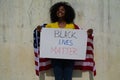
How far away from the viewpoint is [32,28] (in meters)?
5.29

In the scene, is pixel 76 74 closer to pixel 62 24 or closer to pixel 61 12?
pixel 62 24

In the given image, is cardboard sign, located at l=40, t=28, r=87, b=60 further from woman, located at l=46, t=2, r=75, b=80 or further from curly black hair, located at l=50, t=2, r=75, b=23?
curly black hair, located at l=50, t=2, r=75, b=23

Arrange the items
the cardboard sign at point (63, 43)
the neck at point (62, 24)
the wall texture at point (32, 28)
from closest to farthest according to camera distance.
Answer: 1. the cardboard sign at point (63, 43)
2. the neck at point (62, 24)
3. the wall texture at point (32, 28)

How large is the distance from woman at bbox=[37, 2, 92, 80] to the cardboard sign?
97 millimetres

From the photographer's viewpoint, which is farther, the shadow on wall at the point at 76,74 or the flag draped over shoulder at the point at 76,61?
the shadow on wall at the point at 76,74

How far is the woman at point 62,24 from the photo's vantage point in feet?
16.6

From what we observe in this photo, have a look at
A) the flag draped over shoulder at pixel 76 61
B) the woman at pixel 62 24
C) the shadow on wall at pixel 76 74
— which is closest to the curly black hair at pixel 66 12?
the woman at pixel 62 24

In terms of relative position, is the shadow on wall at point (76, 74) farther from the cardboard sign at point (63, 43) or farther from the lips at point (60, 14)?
the lips at point (60, 14)

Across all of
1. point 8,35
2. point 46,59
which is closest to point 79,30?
point 46,59

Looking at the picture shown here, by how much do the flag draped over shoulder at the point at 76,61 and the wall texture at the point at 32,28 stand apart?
80 millimetres

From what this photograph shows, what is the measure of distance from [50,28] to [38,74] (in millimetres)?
648

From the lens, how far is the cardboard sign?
16.5 feet

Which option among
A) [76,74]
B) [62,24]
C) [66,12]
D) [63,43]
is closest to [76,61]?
[76,74]

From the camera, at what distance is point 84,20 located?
5348 mm
